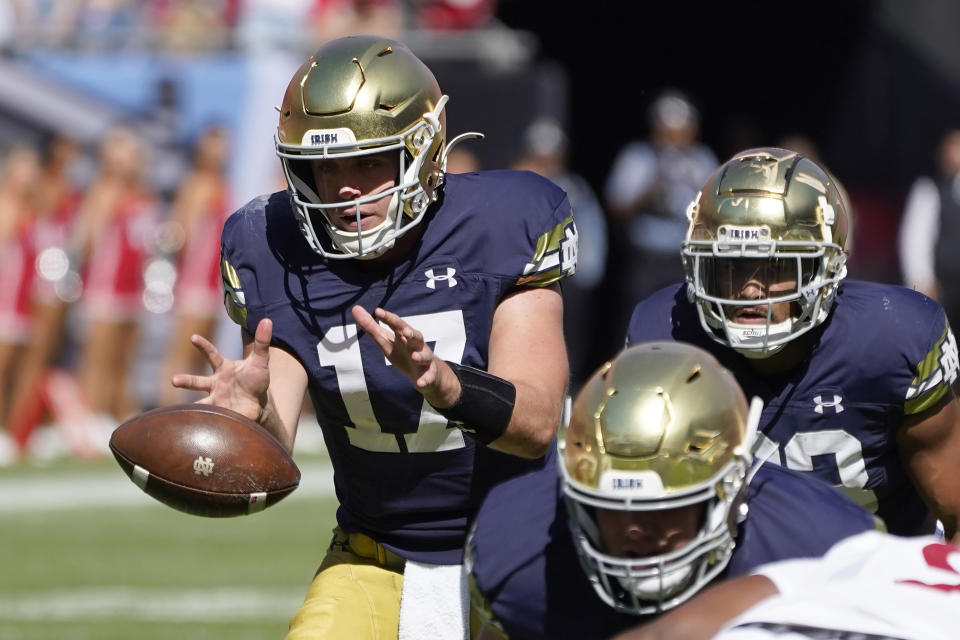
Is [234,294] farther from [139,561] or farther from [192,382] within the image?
[139,561]

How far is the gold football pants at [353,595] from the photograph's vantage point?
329cm

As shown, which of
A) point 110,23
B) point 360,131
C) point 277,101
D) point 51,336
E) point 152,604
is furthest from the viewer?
point 110,23

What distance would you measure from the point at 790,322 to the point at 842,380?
0.18 metres

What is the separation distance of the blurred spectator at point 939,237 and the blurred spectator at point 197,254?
4473 millimetres

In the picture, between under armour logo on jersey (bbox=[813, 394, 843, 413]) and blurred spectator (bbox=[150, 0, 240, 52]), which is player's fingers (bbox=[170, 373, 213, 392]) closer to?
under armour logo on jersey (bbox=[813, 394, 843, 413])

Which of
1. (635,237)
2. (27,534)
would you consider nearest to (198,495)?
(27,534)

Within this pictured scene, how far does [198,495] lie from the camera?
3289 millimetres

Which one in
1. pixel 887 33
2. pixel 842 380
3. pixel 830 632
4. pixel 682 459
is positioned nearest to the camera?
pixel 830 632

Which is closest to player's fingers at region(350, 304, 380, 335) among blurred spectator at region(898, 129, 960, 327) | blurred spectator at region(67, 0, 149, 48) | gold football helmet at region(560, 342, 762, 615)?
gold football helmet at region(560, 342, 762, 615)

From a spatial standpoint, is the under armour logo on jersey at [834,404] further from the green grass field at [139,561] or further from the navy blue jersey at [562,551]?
the green grass field at [139,561]

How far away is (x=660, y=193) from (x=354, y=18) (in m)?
2.58

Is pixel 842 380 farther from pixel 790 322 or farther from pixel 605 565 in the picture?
pixel 605 565

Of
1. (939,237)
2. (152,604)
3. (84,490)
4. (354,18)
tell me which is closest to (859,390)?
(152,604)

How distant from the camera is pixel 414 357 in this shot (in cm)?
304
